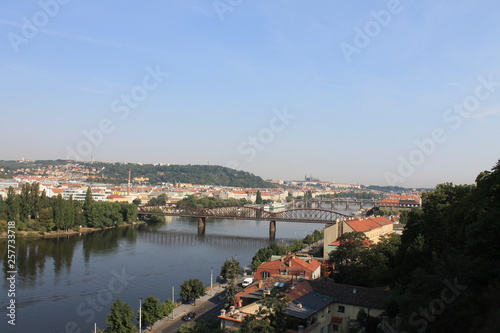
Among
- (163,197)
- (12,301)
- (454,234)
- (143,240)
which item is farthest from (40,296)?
(163,197)

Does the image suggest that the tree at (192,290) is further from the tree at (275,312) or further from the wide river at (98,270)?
the tree at (275,312)

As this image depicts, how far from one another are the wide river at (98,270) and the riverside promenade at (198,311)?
1604mm

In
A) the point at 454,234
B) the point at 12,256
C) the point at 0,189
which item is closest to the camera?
the point at 454,234

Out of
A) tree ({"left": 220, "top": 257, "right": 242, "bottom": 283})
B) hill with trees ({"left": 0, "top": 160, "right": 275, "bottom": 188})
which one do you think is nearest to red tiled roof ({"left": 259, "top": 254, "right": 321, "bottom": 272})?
tree ({"left": 220, "top": 257, "right": 242, "bottom": 283})

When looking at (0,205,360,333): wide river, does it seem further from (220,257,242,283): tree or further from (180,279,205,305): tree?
(180,279,205,305): tree

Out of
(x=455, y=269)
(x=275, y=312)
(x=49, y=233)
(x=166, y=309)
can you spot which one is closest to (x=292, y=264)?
(x=166, y=309)

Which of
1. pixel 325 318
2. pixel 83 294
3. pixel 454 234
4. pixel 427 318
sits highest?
pixel 454 234

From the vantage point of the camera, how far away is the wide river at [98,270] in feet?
50.7

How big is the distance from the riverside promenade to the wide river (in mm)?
1604

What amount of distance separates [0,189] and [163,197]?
883 inches

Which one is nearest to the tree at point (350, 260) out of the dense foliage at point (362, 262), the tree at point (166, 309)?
the dense foliage at point (362, 262)

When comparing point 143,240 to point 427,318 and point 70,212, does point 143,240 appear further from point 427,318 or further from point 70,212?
point 427,318

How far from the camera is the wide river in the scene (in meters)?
15.4

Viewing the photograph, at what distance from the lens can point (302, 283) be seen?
12.9 meters
